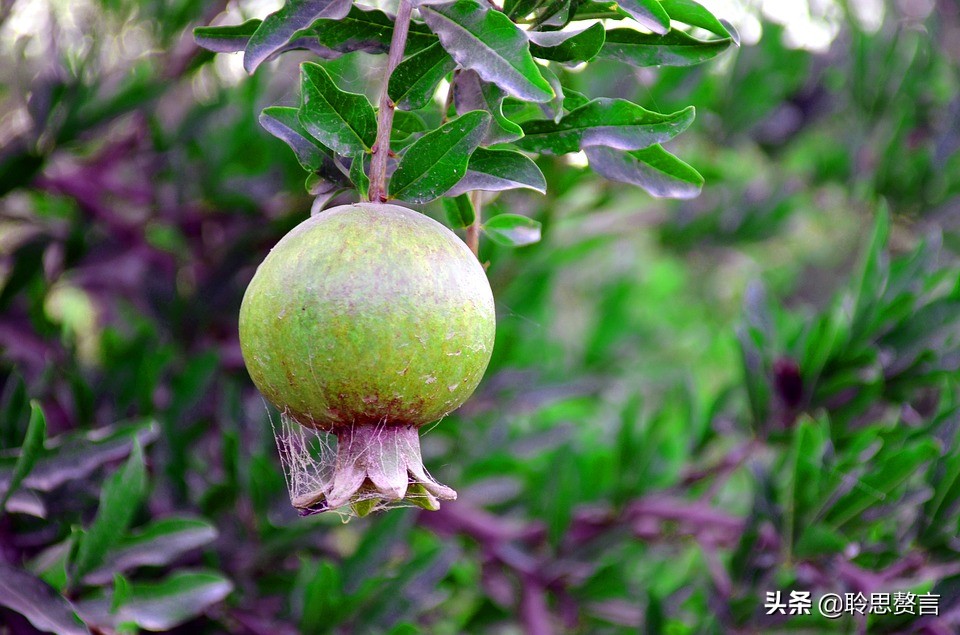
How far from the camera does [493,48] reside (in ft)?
2.37

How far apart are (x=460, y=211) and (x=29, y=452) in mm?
630

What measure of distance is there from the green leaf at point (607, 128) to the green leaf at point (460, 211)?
88mm

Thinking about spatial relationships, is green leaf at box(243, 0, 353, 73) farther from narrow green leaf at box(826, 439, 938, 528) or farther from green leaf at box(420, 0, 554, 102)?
narrow green leaf at box(826, 439, 938, 528)

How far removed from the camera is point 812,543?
132 cm

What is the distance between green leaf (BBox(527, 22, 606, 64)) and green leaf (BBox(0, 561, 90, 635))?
0.83m

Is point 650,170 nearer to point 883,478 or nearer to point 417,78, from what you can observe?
point 417,78

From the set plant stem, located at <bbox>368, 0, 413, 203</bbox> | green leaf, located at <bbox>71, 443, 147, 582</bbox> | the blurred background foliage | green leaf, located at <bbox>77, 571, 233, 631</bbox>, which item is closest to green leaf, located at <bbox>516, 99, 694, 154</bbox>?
plant stem, located at <bbox>368, 0, 413, 203</bbox>

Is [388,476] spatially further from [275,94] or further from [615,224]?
[615,224]

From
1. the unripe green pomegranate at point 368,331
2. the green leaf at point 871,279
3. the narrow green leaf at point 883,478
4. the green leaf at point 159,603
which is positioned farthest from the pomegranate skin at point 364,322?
the green leaf at point 871,279

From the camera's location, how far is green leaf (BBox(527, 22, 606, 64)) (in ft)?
2.45

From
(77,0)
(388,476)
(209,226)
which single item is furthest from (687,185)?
(77,0)

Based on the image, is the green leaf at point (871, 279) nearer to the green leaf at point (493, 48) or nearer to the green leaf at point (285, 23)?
the green leaf at point (493, 48)

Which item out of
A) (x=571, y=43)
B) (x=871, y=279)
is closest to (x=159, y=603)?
(x=571, y=43)

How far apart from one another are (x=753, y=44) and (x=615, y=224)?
59cm
